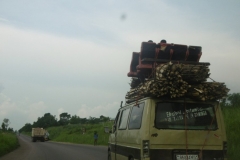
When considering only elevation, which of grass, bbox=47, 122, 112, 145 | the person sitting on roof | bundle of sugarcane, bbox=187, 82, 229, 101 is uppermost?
the person sitting on roof

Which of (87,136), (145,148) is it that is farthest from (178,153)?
(87,136)

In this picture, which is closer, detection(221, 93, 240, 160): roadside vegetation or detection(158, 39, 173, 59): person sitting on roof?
detection(158, 39, 173, 59): person sitting on roof

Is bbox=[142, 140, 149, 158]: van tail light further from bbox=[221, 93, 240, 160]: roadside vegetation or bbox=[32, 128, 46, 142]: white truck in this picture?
bbox=[32, 128, 46, 142]: white truck

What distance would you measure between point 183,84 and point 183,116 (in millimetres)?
573

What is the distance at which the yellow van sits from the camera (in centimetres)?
552

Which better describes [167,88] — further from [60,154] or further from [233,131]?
[60,154]

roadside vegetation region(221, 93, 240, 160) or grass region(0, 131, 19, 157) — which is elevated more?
roadside vegetation region(221, 93, 240, 160)

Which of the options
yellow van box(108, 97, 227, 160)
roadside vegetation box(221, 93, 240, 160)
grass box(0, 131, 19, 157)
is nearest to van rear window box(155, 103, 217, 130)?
yellow van box(108, 97, 227, 160)

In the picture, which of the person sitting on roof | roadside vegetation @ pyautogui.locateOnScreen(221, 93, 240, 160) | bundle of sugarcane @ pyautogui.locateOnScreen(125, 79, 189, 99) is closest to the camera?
bundle of sugarcane @ pyautogui.locateOnScreen(125, 79, 189, 99)

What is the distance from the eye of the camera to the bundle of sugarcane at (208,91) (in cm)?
579

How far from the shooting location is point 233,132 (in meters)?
14.2

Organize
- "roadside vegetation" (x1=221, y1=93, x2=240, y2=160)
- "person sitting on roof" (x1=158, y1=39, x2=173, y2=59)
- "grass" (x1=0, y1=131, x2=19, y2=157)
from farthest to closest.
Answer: "grass" (x1=0, y1=131, x2=19, y2=157), "roadside vegetation" (x1=221, y1=93, x2=240, y2=160), "person sitting on roof" (x1=158, y1=39, x2=173, y2=59)

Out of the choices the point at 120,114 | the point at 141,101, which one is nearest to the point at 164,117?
the point at 141,101

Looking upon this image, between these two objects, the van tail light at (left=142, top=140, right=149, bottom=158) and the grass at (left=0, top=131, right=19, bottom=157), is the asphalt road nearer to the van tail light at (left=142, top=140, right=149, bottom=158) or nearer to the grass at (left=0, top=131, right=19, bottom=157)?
the grass at (left=0, top=131, right=19, bottom=157)
